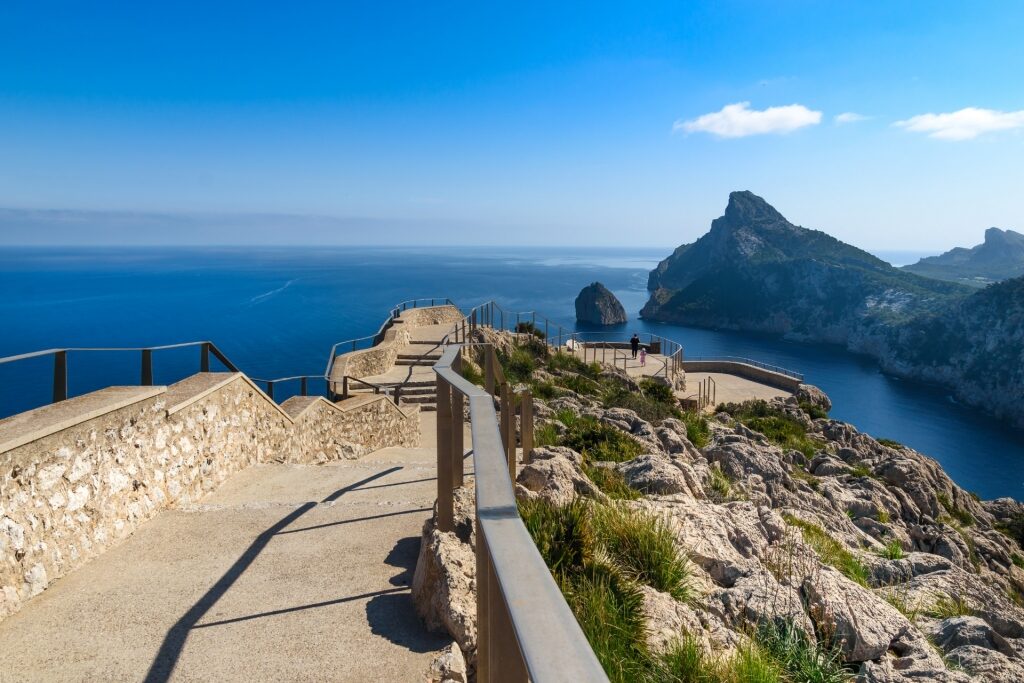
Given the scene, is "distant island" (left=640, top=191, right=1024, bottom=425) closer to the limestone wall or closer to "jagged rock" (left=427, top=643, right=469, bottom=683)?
the limestone wall

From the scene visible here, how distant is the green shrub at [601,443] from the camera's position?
28.8 feet

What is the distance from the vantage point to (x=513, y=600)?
3.59ft

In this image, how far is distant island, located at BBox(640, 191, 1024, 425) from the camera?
8369cm

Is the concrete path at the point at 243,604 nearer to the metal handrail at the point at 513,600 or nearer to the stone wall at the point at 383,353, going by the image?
the metal handrail at the point at 513,600

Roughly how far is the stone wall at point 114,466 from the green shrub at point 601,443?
4.14 m

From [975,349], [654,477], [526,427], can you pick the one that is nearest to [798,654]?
[654,477]

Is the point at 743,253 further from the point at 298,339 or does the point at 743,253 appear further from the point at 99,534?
the point at 99,534

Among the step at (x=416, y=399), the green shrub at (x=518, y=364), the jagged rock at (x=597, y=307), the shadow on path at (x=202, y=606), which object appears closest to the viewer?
the shadow on path at (x=202, y=606)

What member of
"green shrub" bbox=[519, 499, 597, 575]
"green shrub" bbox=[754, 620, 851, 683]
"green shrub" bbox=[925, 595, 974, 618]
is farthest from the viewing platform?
"green shrub" bbox=[925, 595, 974, 618]

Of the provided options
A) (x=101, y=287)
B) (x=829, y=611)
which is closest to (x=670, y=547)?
(x=829, y=611)

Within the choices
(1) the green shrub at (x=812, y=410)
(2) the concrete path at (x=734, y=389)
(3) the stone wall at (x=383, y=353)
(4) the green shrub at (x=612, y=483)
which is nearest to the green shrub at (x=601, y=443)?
(4) the green shrub at (x=612, y=483)

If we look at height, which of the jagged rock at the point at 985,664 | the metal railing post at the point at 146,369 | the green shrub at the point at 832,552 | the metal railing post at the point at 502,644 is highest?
the metal railing post at the point at 502,644

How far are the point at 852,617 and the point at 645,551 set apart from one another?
1.52m

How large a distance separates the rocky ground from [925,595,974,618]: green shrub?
0.02 m
